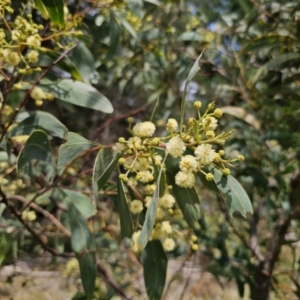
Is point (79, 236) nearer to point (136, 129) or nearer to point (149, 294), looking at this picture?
point (149, 294)

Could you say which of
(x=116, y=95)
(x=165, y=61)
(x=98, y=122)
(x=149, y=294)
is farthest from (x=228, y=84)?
(x=98, y=122)

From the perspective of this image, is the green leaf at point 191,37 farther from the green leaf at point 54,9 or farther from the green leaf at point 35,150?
the green leaf at point 35,150

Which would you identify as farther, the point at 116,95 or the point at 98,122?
the point at 98,122

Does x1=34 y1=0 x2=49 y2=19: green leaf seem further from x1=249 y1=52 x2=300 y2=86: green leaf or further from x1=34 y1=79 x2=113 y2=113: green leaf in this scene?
x1=249 y1=52 x2=300 y2=86: green leaf

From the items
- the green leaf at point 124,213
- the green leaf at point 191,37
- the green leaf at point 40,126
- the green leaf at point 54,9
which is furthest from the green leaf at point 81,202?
the green leaf at point 191,37

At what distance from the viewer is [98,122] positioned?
409 cm

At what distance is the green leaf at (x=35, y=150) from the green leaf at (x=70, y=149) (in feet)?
0.50

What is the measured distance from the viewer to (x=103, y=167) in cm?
105

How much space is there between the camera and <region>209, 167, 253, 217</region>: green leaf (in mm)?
988

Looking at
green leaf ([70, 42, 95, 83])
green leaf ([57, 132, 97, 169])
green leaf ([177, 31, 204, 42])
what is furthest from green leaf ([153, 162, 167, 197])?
green leaf ([177, 31, 204, 42])

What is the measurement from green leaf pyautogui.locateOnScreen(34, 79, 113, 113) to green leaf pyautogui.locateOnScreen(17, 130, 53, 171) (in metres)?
0.19

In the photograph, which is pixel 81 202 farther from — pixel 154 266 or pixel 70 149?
pixel 70 149

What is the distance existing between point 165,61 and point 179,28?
2.70 feet

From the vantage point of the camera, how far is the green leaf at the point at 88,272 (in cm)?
135
